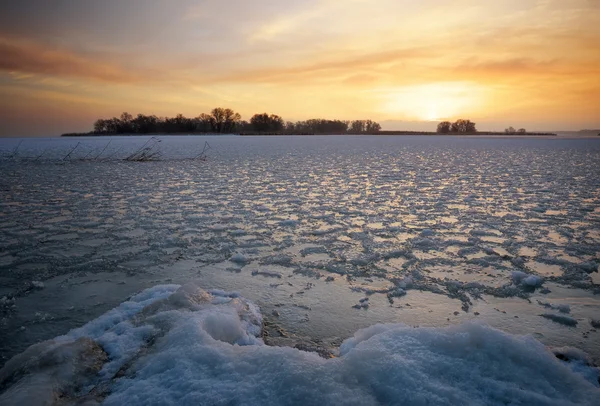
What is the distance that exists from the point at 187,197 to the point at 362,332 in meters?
8.40

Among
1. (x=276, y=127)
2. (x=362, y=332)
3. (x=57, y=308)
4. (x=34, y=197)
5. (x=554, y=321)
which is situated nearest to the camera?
(x=362, y=332)

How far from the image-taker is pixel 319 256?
18.9 ft

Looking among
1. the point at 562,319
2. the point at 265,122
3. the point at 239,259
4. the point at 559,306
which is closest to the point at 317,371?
the point at 562,319

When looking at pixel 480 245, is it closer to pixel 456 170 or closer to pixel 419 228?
pixel 419 228

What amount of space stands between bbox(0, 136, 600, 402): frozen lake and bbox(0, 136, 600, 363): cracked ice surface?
28 millimetres

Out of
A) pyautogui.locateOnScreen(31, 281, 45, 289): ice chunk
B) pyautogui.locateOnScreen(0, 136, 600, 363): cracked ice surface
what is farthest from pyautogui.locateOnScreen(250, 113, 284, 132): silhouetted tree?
pyautogui.locateOnScreen(31, 281, 45, 289): ice chunk

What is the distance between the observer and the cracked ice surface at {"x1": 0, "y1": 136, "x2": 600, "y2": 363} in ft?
13.1

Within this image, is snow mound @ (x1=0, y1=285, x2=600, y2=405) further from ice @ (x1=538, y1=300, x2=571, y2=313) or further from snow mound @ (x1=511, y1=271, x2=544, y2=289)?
snow mound @ (x1=511, y1=271, x2=544, y2=289)

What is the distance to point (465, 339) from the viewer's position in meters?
3.03

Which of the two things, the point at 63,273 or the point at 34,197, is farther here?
the point at 34,197

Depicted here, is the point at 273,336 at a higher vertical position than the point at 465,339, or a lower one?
lower

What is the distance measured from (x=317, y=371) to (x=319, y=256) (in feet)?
10.2

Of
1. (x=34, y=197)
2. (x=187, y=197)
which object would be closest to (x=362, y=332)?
(x=187, y=197)

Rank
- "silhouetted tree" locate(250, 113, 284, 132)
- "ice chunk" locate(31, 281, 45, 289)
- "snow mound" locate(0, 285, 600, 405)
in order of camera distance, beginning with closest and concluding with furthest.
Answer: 1. "snow mound" locate(0, 285, 600, 405)
2. "ice chunk" locate(31, 281, 45, 289)
3. "silhouetted tree" locate(250, 113, 284, 132)
